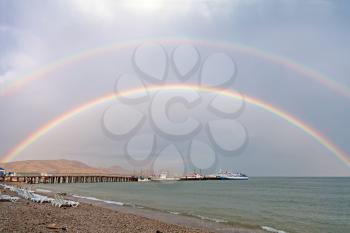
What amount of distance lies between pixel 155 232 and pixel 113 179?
143m

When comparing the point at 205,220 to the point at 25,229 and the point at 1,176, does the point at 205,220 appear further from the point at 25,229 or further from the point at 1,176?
the point at 1,176

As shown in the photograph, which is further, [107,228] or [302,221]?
[302,221]

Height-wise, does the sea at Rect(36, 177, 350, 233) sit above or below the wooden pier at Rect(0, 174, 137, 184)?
above

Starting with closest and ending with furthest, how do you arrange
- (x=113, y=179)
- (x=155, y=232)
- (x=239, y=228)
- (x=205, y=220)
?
(x=155, y=232) → (x=239, y=228) → (x=205, y=220) → (x=113, y=179)

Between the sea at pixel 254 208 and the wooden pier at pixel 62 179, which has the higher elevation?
the sea at pixel 254 208

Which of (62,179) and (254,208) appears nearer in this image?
(254,208)

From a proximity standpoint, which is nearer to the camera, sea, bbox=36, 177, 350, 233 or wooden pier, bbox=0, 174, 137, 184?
sea, bbox=36, 177, 350, 233

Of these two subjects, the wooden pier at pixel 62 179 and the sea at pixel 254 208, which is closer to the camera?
the sea at pixel 254 208

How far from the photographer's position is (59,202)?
987 inches

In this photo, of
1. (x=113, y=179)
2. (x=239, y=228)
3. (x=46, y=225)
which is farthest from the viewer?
(x=113, y=179)

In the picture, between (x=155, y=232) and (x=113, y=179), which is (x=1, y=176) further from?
(x=155, y=232)

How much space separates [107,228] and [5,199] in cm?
1345

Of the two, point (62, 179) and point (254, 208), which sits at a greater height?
point (254, 208)

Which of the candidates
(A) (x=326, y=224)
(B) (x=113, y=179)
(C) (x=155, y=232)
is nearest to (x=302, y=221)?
(A) (x=326, y=224)
